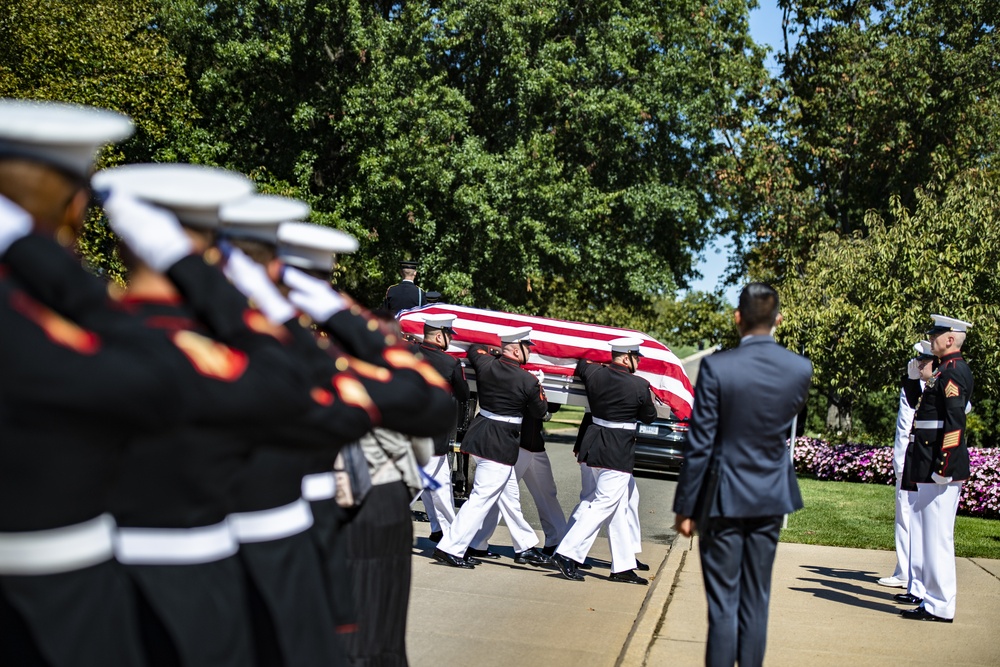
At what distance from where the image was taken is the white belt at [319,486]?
3.98 metres

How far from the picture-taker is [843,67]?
93.0 ft

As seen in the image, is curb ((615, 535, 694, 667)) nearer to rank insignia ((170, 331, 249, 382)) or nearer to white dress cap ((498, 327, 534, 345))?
white dress cap ((498, 327, 534, 345))

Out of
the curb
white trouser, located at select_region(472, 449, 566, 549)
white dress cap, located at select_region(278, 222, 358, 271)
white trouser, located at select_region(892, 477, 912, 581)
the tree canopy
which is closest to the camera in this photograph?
white dress cap, located at select_region(278, 222, 358, 271)

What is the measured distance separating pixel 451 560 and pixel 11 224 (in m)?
7.66

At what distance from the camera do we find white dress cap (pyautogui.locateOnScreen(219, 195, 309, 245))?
346 cm

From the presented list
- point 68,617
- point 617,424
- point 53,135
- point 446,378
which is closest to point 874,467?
point 617,424

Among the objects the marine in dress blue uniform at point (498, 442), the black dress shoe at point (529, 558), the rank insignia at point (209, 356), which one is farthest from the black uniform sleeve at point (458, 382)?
the rank insignia at point (209, 356)

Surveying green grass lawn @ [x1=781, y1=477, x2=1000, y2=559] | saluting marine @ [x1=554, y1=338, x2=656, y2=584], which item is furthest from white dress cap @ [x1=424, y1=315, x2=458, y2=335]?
green grass lawn @ [x1=781, y1=477, x2=1000, y2=559]

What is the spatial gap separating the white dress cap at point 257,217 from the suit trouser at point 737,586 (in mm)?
2848

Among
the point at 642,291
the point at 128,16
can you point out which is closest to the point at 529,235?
the point at 642,291

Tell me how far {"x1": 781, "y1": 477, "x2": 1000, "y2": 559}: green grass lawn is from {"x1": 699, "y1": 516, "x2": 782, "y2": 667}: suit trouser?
6.60 meters

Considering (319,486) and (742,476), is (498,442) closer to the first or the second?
(742,476)

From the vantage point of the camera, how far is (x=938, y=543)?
26.1 ft

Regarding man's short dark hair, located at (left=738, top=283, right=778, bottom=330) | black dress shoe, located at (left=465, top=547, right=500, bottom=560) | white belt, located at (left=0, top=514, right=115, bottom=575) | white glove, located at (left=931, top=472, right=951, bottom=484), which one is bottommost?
black dress shoe, located at (left=465, top=547, right=500, bottom=560)
